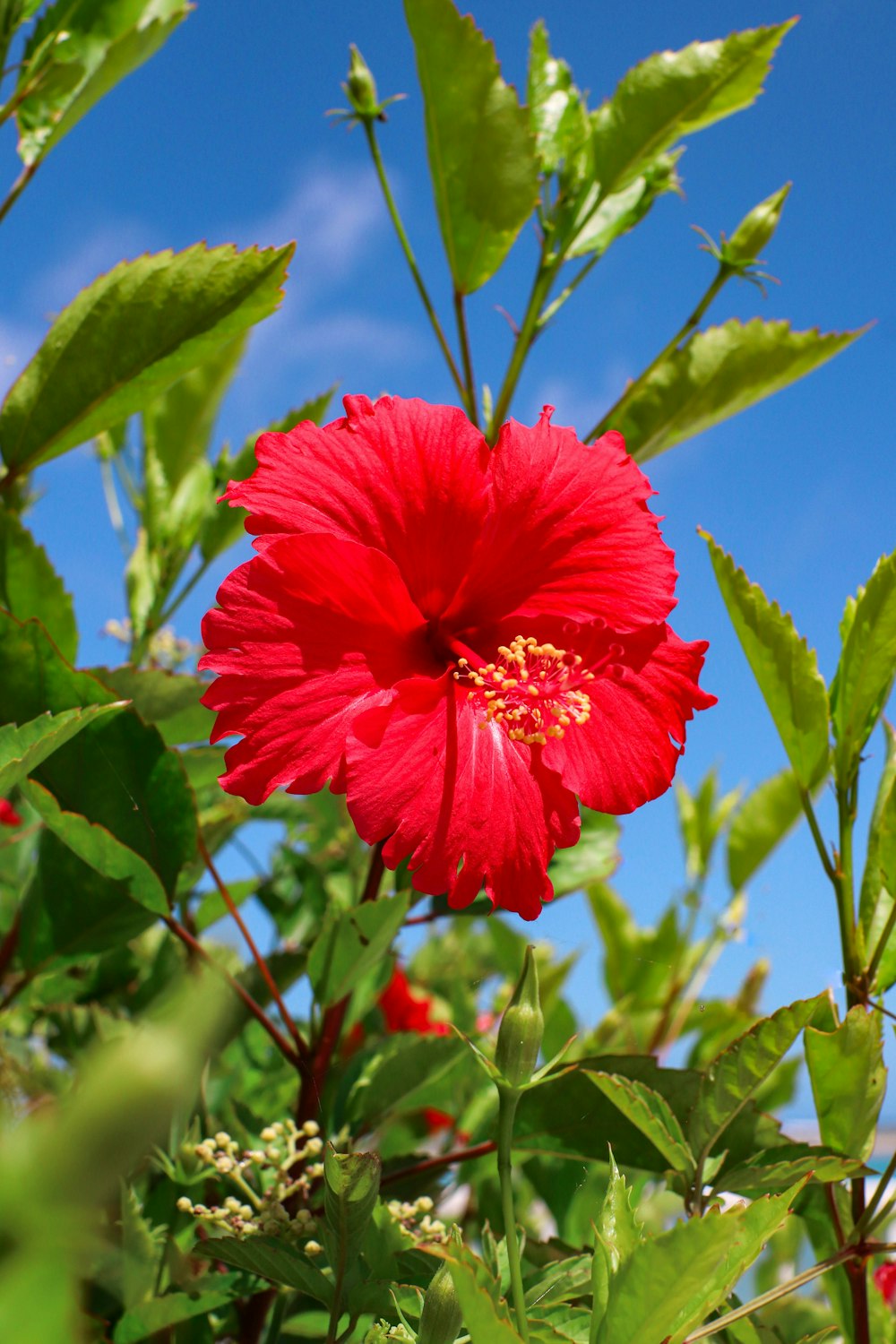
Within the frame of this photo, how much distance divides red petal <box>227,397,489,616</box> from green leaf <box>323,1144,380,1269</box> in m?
0.41

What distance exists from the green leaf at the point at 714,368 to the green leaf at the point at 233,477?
1.24 feet

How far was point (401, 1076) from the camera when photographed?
1.10 meters

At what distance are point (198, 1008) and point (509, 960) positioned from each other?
5.68 feet

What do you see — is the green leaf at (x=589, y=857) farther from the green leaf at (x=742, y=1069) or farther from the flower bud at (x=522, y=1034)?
the flower bud at (x=522, y=1034)

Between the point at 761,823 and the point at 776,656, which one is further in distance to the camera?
the point at 761,823

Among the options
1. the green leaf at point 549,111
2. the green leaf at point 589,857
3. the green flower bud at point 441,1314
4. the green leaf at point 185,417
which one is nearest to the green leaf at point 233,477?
the green leaf at point 185,417

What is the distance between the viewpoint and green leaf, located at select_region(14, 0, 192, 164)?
4.13ft

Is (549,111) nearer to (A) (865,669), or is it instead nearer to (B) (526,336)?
(B) (526,336)

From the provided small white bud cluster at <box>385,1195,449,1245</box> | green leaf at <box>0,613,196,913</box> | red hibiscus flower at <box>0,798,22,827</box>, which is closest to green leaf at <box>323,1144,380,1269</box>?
small white bud cluster at <box>385,1195,449,1245</box>

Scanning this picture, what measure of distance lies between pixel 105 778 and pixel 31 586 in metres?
0.26

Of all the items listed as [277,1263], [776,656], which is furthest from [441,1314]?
[776,656]

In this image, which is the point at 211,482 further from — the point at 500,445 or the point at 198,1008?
the point at 198,1008

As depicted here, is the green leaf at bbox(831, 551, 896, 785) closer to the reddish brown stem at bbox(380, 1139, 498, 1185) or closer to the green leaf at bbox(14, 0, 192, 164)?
the reddish brown stem at bbox(380, 1139, 498, 1185)

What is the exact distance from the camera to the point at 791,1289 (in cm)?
68
